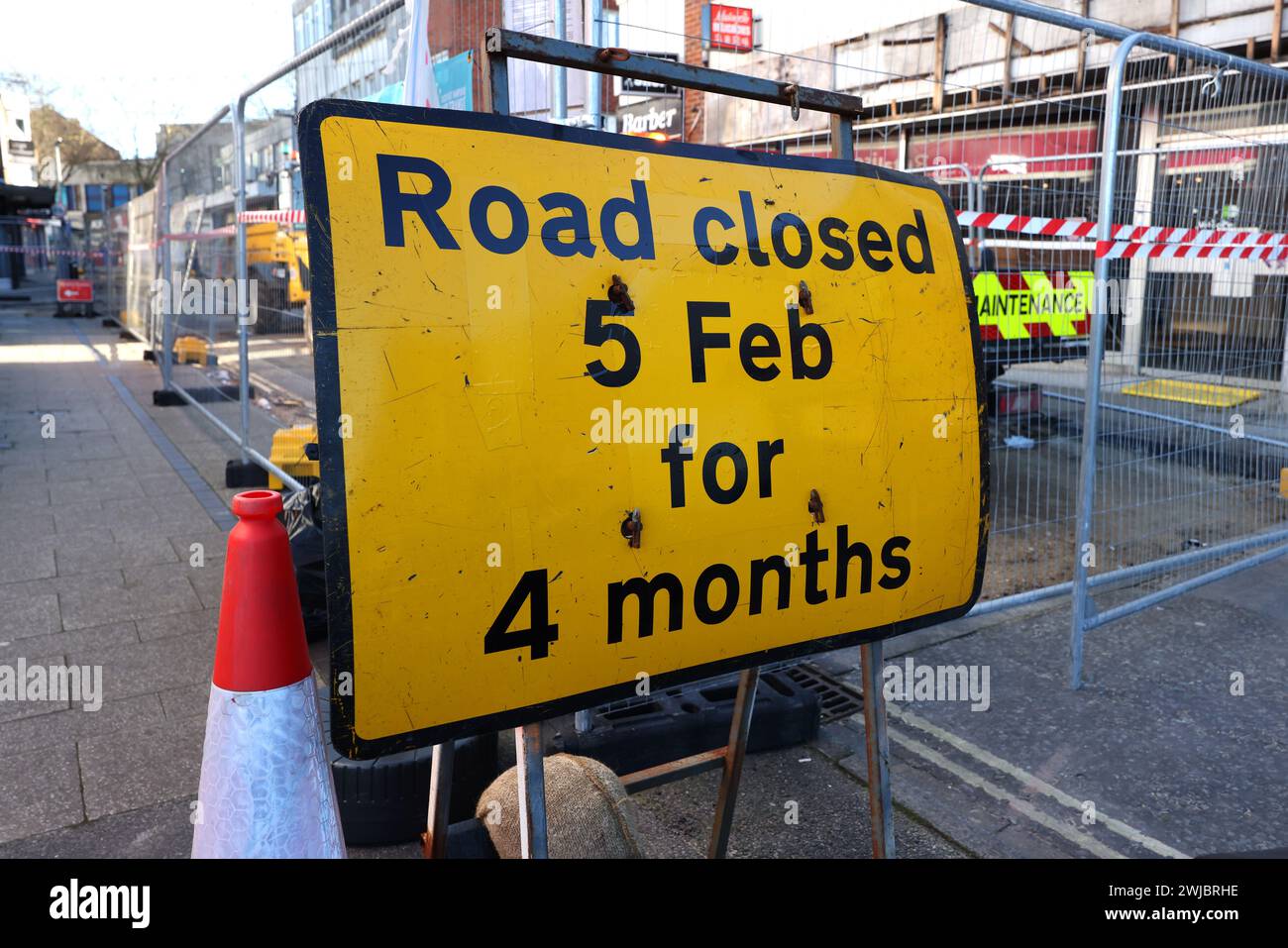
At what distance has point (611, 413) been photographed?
1761 millimetres

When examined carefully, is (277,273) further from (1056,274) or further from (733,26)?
(733,26)

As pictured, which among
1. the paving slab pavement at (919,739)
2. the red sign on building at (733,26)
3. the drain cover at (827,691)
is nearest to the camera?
the paving slab pavement at (919,739)

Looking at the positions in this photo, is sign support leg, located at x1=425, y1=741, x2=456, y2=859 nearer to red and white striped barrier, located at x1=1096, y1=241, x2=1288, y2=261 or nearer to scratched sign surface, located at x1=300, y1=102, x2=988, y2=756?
scratched sign surface, located at x1=300, y1=102, x2=988, y2=756

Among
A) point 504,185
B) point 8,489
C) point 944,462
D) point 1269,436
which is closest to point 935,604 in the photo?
point 944,462

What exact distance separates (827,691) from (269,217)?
4.71 metres

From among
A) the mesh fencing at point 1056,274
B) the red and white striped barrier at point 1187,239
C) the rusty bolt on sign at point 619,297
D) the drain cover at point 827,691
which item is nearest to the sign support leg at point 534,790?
the rusty bolt on sign at point 619,297

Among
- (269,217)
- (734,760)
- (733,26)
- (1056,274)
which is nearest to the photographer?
(734,760)

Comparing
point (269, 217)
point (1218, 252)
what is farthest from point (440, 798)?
point (269, 217)

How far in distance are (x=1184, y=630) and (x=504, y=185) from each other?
13.5 ft

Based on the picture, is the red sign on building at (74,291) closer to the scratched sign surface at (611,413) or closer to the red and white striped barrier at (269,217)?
the red and white striped barrier at (269,217)

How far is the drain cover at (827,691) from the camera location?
3.63 metres

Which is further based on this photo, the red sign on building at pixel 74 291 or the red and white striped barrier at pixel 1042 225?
the red sign on building at pixel 74 291

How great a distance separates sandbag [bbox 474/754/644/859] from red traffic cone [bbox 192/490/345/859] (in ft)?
1.80
